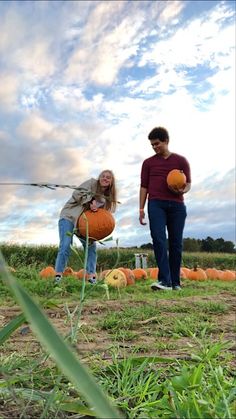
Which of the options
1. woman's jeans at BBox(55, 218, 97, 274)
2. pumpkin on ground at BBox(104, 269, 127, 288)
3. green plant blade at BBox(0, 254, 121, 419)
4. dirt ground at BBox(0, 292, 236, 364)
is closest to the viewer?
green plant blade at BBox(0, 254, 121, 419)

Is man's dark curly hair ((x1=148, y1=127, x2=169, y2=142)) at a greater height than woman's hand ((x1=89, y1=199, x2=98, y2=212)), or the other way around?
man's dark curly hair ((x1=148, y1=127, x2=169, y2=142))

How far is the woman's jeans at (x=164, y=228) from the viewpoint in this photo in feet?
18.0

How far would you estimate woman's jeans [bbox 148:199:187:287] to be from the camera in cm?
550

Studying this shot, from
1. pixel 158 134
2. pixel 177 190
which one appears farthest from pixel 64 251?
pixel 158 134

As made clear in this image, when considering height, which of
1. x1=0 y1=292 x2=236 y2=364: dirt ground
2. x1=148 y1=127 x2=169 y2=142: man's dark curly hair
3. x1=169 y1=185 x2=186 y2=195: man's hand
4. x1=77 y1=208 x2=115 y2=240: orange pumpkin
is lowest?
x1=0 y1=292 x2=236 y2=364: dirt ground

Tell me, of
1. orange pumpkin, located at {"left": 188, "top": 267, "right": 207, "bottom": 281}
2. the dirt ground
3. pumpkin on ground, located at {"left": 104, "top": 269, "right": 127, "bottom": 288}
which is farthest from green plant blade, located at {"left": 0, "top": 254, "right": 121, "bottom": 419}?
orange pumpkin, located at {"left": 188, "top": 267, "right": 207, "bottom": 281}

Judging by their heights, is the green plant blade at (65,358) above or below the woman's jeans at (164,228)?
below

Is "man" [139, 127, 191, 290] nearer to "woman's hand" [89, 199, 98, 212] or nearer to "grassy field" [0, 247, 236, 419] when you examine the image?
"woman's hand" [89, 199, 98, 212]

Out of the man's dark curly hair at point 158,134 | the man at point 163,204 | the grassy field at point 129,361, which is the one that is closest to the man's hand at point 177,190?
the man at point 163,204

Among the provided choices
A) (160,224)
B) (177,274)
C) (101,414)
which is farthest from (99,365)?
(177,274)

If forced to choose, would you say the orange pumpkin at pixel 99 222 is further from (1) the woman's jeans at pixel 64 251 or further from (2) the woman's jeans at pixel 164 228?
(2) the woman's jeans at pixel 164 228

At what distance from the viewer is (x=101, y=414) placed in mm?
310

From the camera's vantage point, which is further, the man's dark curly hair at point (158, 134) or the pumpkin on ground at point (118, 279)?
the pumpkin on ground at point (118, 279)

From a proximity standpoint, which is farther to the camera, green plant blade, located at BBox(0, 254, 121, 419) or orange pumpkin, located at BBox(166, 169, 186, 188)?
orange pumpkin, located at BBox(166, 169, 186, 188)
